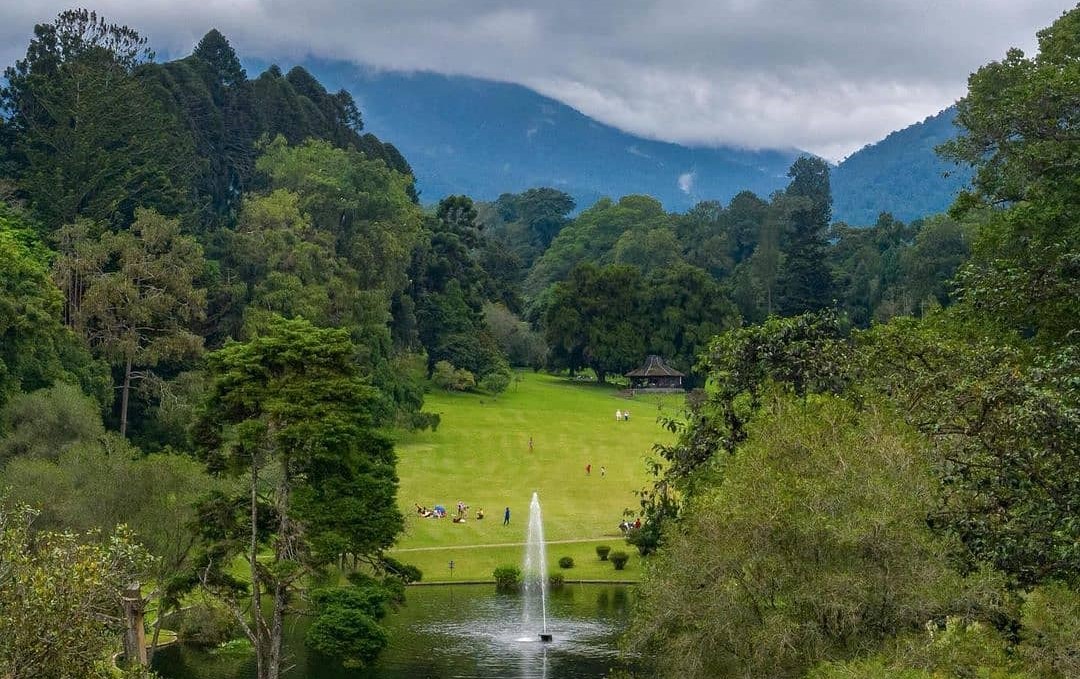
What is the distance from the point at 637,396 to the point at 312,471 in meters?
76.1

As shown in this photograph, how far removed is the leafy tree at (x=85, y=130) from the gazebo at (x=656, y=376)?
152 feet

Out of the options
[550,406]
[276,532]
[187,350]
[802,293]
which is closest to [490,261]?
[802,293]

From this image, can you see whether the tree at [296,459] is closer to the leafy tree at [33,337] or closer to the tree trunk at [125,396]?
the leafy tree at [33,337]

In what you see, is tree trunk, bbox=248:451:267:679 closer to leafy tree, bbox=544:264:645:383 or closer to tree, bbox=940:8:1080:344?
tree, bbox=940:8:1080:344

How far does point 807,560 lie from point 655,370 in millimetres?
90451

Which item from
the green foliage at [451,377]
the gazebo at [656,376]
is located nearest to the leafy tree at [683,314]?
the gazebo at [656,376]

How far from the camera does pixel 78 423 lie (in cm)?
5038

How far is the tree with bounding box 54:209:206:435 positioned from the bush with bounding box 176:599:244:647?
85.4 ft

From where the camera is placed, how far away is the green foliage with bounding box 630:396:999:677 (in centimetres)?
2064

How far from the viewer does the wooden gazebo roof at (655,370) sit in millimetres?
111750

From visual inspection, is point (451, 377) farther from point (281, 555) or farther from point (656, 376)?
point (281, 555)

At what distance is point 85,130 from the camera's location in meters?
73.4

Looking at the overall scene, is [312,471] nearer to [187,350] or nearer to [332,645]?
[332,645]

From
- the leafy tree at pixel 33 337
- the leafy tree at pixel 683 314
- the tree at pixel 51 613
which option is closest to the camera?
the tree at pixel 51 613
